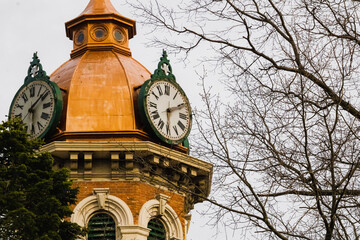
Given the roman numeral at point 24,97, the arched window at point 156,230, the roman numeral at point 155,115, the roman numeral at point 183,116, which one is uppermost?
the roman numeral at point 24,97

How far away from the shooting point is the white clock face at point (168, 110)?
1118 inches

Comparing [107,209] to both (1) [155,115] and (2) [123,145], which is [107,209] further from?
(1) [155,115]

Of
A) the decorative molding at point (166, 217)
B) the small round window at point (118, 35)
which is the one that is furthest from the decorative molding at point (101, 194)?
the small round window at point (118, 35)

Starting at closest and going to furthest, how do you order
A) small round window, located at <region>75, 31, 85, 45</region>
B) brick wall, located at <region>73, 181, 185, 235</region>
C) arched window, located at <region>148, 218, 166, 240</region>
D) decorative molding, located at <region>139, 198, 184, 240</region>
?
1. brick wall, located at <region>73, 181, 185, 235</region>
2. decorative molding, located at <region>139, 198, 184, 240</region>
3. arched window, located at <region>148, 218, 166, 240</region>
4. small round window, located at <region>75, 31, 85, 45</region>

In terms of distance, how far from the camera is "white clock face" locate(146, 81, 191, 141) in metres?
28.4

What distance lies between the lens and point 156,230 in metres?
28.5

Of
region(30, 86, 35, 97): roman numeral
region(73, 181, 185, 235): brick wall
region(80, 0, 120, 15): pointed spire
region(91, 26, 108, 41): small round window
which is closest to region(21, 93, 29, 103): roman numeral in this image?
Result: region(30, 86, 35, 97): roman numeral

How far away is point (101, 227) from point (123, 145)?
2577 mm

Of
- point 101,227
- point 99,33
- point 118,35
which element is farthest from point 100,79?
point 101,227

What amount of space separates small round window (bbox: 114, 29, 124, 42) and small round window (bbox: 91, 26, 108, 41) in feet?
1.12

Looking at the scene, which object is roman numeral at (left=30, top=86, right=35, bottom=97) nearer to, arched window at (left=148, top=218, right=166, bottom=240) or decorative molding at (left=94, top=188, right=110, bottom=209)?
decorative molding at (left=94, top=188, right=110, bottom=209)

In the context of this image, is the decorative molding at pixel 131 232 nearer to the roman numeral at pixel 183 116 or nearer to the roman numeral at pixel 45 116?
the roman numeral at pixel 183 116

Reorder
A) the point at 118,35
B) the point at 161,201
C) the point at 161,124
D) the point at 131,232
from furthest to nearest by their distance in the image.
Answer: the point at 118,35 < the point at 161,124 < the point at 161,201 < the point at 131,232

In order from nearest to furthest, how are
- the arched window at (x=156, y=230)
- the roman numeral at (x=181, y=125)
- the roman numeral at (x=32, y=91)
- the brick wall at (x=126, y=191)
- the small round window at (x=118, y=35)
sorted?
the brick wall at (x=126, y=191)
the arched window at (x=156, y=230)
the roman numeral at (x=181, y=125)
the roman numeral at (x=32, y=91)
the small round window at (x=118, y=35)
